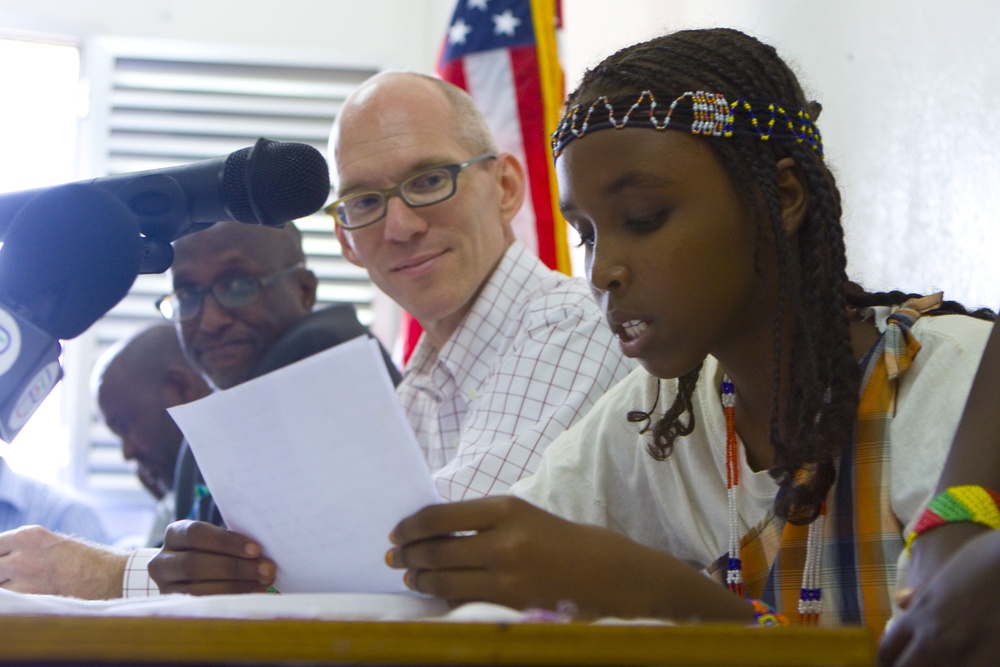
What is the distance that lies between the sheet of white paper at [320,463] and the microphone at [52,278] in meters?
0.12

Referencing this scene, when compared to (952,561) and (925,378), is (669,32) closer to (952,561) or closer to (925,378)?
(925,378)

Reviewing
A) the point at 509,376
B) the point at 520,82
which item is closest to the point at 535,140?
the point at 520,82

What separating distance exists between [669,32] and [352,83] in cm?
262

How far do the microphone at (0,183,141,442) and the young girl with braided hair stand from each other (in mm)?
331

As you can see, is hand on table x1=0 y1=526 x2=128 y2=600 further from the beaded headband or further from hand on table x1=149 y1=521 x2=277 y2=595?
the beaded headband

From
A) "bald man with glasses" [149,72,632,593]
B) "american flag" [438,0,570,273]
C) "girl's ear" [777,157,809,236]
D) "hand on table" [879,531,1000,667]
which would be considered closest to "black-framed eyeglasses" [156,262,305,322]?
"bald man with glasses" [149,72,632,593]

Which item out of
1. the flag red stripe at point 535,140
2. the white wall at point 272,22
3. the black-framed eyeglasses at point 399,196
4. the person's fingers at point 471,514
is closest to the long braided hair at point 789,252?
the person's fingers at point 471,514

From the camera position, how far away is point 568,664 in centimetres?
54

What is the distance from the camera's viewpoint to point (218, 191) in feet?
3.55

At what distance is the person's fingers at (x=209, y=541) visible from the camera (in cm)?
104

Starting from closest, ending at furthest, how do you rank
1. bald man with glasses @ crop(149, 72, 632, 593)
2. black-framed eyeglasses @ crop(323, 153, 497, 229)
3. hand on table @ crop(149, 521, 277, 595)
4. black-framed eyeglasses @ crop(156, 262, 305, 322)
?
hand on table @ crop(149, 521, 277, 595)
bald man with glasses @ crop(149, 72, 632, 593)
black-framed eyeglasses @ crop(323, 153, 497, 229)
black-framed eyeglasses @ crop(156, 262, 305, 322)

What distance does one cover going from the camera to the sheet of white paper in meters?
0.85

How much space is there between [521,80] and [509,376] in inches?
54.9

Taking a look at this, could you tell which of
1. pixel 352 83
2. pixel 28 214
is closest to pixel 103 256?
pixel 28 214
